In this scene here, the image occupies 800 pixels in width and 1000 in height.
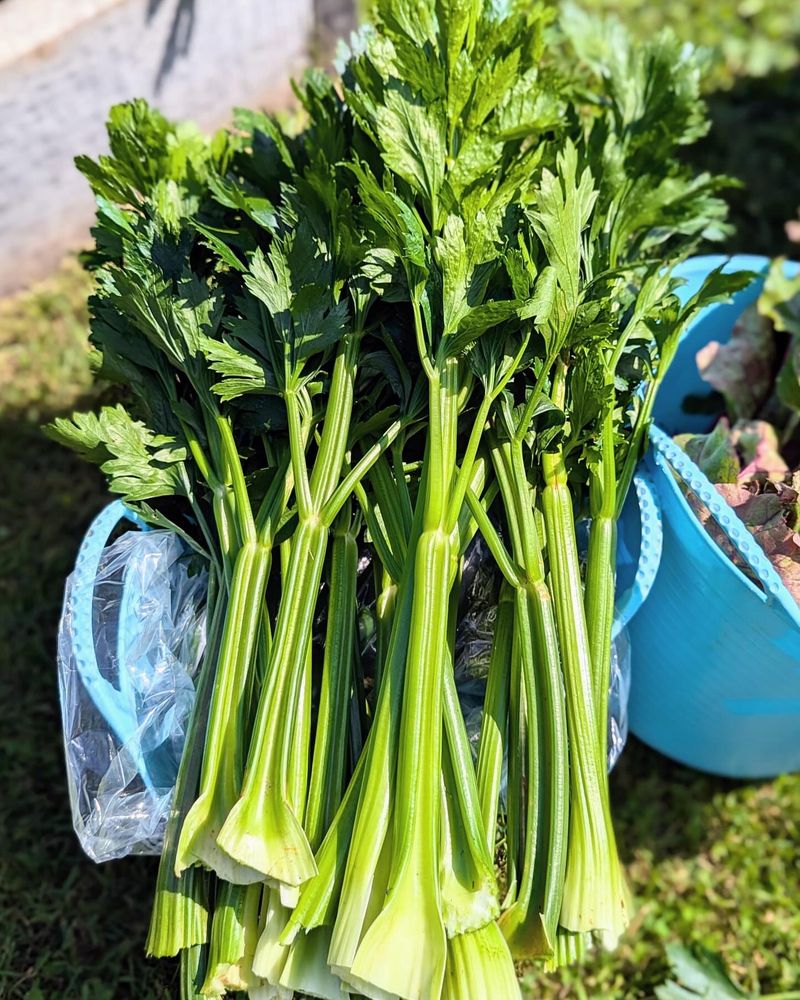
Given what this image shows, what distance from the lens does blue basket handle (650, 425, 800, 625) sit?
1.46 metres

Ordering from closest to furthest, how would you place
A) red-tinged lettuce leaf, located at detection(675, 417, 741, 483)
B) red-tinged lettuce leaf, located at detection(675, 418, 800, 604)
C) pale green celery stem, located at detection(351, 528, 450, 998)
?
1. pale green celery stem, located at detection(351, 528, 450, 998)
2. red-tinged lettuce leaf, located at detection(675, 418, 800, 604)
3. red-tinged lettuce leaf, located at detection(675, 417, 741, 483)

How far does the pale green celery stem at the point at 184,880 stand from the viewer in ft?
4.59

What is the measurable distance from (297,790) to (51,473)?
1568 millimetres

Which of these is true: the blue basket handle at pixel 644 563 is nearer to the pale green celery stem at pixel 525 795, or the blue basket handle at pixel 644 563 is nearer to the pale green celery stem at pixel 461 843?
the pale green celery stem at pixel 525 795

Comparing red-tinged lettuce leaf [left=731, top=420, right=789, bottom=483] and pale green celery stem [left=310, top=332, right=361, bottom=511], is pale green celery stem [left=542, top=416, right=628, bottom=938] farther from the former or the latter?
red-tinged lettuce leaf [left=731, top=420, right=789, bottom=483]

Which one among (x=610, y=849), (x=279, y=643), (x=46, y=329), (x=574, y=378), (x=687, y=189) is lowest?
(x=610, y=849)

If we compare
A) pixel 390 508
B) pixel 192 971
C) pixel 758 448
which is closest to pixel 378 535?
pixel 390 508

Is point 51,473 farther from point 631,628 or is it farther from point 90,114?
point 631,628

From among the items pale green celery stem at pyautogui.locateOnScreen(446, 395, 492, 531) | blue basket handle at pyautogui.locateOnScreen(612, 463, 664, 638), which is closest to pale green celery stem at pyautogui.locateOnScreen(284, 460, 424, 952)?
pale green celery stem at pyautogui.locateOnScreen(446, 395, 492, 531)

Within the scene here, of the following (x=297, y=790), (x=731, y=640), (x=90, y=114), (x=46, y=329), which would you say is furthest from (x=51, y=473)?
(x=731, y=640)

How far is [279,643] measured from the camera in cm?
141

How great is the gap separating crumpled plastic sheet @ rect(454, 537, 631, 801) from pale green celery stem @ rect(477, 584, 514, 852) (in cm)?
12

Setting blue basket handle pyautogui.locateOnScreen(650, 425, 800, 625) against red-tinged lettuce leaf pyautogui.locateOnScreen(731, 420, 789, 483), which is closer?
blue basket handle pyautogui.locateOnScreen(650, 425, 800, 625)

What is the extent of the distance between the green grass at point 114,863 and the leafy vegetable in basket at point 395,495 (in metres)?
0.66
